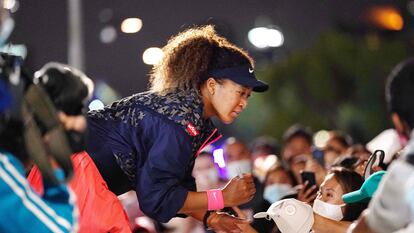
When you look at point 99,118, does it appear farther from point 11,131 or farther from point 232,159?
point 232,159

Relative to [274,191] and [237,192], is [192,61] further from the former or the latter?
[274,191]

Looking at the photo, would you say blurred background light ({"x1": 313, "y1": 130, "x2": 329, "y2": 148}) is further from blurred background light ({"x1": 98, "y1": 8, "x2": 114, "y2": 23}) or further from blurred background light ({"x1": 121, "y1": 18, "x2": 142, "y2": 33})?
blurred background light ({"x1": 98, "y1": 8, "x2": 114, "y2": 23})

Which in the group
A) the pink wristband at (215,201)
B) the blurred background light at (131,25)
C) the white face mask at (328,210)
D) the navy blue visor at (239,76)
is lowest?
the blurred background light at (131,25)

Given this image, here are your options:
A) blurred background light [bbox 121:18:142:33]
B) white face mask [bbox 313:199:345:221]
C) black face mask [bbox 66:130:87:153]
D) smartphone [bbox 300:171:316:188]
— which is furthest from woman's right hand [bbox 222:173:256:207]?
blurred background light [bbox 121:18:142:33]

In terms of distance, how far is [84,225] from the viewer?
5.76 metres

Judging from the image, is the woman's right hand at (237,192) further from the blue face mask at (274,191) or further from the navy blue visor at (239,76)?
the blue face mask at (274,191)

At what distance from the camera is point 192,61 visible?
6.42 m

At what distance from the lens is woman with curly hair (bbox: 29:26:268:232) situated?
605cm

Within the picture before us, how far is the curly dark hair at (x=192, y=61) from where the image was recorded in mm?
6387

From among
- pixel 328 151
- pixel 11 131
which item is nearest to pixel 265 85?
pixel 11 131

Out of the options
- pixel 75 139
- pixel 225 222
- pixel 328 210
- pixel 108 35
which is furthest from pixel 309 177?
pixel 108 35

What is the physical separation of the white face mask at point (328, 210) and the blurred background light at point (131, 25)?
45.7 ft

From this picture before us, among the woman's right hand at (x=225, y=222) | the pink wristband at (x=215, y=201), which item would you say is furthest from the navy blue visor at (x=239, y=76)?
the woman's right hand at (x=225, y=222)

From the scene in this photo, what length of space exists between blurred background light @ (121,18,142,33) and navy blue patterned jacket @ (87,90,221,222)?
45.9 feet
